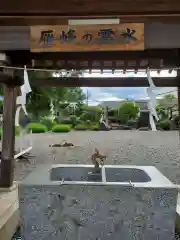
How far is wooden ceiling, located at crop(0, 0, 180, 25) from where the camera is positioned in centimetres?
220

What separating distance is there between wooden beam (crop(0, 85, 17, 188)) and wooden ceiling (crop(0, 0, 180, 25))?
6.71 feet

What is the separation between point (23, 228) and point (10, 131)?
1794mm

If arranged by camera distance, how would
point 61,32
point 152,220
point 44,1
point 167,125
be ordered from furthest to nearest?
1. point 167,125
2. point 61,32
3. point 152,220
4. point 44,1

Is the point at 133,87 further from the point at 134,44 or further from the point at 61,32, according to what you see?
the point at 61,32

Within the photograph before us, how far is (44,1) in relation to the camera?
2197mm

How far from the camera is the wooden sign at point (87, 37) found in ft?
9.84

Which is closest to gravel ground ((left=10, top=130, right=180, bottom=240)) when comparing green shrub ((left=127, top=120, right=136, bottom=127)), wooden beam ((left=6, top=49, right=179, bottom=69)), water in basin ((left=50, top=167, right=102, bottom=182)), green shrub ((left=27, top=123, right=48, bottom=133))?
wooden beam ((left=6, top=49, right=179, bottom=69))

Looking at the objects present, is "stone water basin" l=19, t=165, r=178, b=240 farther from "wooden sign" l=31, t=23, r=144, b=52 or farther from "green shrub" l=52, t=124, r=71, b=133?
"green shrub" l=52, t=124, r=71, b=133

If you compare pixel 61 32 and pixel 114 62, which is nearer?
pixel 61 32

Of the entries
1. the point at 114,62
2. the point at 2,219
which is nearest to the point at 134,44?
the point at 114,62

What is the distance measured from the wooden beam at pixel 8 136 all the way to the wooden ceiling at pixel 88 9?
2.04 metres

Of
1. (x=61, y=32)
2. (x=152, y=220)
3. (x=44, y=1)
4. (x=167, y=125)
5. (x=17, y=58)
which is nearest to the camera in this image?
(x=44, y=1)

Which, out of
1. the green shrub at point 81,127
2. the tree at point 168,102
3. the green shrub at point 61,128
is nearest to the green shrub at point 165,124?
the tree at point 168,102

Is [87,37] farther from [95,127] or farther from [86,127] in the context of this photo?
[86,127]
